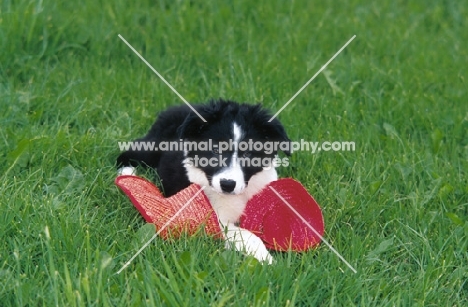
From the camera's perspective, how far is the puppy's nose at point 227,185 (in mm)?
3727

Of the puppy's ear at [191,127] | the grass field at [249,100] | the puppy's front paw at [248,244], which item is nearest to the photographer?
the grass field at [249,100]

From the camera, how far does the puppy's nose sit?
3727 millimetres

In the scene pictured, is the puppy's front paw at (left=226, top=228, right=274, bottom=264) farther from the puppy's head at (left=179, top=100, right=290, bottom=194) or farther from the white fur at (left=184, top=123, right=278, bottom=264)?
the puppy's head at (left=179, top=100, right=290, bottom=194)

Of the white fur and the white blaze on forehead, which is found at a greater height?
the white blaze on forehead

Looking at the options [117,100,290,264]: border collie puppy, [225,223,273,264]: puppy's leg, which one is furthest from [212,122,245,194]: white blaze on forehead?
[225,223,273,264]: puppy's leg

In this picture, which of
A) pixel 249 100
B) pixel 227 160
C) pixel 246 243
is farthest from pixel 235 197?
pixel 249 100

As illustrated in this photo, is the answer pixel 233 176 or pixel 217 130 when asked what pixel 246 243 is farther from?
pixel 217 130

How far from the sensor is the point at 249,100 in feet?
17.2

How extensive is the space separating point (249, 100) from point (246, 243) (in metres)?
1.74

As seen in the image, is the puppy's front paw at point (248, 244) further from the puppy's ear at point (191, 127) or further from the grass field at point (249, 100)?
the puppy's ear at point (191, 127)

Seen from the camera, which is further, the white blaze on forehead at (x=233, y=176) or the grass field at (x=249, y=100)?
the white blaze on forehead at (x=233, y=176)

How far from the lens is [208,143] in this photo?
13.1 feet

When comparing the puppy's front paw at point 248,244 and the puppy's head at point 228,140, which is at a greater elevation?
the puppy's head at point 228,140

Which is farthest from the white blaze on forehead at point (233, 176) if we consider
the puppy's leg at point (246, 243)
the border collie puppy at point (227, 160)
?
the puppy's leg at point (246, 243)
